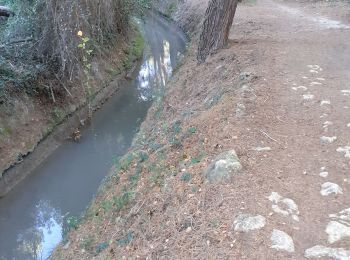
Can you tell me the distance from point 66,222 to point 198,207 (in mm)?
4547

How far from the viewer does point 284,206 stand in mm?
4293

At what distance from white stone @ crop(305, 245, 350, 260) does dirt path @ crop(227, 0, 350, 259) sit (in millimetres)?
14

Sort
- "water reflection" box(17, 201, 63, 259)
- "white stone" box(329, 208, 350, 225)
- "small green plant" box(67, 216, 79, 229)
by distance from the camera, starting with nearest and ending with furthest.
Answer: "white stone" box(329, 208, 350, 225) < "small green plant" box(67, 216, 79, 229) < "water reflection" box(17, 201, 63, 259)

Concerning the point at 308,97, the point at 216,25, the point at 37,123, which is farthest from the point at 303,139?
the point at 37,123

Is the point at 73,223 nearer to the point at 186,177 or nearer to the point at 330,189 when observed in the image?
the point at 186,177

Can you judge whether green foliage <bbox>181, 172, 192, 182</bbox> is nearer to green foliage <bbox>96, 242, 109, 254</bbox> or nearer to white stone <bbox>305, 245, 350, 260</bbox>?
green foliage <bbox>96, 242, 109, 254</bbox>

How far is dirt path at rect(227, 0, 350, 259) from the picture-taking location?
4.04 m

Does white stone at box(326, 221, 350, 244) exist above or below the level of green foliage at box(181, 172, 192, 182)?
above

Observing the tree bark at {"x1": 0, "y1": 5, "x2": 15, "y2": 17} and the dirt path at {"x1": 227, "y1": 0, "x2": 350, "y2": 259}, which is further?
the tree bark at {"x1": 0, "y1": 5, "x2": 15, "y2": 17}

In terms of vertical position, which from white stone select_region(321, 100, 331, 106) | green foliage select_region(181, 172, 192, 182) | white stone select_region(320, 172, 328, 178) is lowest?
green foliage select_region(181, 172, 192, 182)

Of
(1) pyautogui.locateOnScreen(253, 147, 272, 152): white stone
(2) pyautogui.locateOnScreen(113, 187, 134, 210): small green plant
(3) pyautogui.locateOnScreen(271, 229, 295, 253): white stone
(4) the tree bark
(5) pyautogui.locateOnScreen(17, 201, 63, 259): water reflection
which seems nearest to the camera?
(3) pyautogui.locateOnScreen(271, 229, 295, 253): white stone

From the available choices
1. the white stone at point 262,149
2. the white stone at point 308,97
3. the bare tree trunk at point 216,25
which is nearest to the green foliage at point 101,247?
the white stone at point 262,149

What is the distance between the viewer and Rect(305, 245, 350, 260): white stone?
3525 mm

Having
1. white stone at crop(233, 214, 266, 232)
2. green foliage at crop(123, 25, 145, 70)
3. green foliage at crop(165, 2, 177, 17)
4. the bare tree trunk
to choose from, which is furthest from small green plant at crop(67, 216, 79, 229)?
green foliage at crop(165, 2, 177, 17)
